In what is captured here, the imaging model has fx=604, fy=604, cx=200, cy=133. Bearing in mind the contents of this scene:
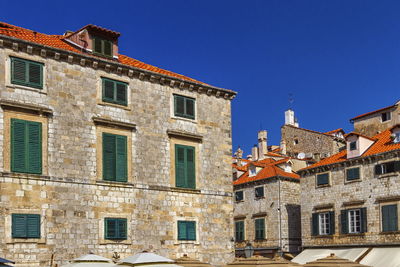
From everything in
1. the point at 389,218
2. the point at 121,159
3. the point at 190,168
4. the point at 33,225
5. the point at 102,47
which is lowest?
the point at 389,218

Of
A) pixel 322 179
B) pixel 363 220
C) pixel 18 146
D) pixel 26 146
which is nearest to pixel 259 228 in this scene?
pixel 322 179

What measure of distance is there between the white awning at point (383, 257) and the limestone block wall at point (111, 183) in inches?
497

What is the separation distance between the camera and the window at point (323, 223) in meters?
39.0

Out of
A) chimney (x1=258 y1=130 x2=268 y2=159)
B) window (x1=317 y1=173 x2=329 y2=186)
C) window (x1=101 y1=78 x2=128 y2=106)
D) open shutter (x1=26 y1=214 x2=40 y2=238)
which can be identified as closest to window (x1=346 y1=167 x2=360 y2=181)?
window (x1=317 y1=173 x2=329 y2=186)

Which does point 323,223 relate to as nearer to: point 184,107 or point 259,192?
point 259,192

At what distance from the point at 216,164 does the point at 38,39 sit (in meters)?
8.81

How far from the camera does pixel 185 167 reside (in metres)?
24.4

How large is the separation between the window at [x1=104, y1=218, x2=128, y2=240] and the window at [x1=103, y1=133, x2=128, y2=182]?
150cm

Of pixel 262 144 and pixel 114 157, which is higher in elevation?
pixel 262 144

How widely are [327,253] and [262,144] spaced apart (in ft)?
62.4

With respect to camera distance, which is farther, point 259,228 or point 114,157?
point 259,228

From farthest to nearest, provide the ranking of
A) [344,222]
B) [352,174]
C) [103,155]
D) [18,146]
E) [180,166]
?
[344,222] < [352,174] < [180,166] < [103,155] < [18,146]

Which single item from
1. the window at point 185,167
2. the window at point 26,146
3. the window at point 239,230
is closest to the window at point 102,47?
the window at point 185,167

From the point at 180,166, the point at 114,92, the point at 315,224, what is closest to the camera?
the point at 114,92
